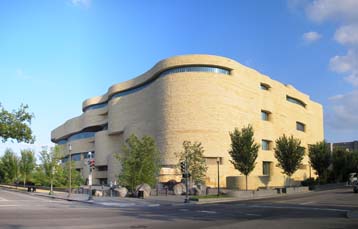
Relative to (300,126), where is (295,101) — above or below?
above

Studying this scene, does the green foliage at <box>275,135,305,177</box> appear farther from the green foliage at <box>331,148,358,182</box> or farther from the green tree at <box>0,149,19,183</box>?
the green tree at <box>0,149,19,183</box>

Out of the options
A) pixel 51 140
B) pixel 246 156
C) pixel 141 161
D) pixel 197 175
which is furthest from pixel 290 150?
pixel 51 140

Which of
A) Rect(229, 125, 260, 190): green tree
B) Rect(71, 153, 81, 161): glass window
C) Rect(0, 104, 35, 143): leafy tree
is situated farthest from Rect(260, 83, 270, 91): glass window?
Rect(0, 104, 35, 143): leafy tree

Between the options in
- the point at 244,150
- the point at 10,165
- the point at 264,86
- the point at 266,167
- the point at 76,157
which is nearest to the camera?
the point at 244,150

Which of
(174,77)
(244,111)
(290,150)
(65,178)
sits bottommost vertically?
(65,178)

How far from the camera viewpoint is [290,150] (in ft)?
207

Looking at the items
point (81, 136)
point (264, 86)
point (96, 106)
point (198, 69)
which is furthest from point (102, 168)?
point (264, 86)

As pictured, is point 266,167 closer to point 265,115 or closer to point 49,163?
point 265,115

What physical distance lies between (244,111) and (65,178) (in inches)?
1530

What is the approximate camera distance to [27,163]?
309ft

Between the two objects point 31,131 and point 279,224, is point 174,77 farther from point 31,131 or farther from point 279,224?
point 279,224

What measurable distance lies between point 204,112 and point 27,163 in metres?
44.6

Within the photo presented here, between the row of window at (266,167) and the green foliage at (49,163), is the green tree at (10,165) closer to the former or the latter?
the green foliage at (49,163)

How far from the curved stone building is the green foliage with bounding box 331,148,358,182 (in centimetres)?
1142
